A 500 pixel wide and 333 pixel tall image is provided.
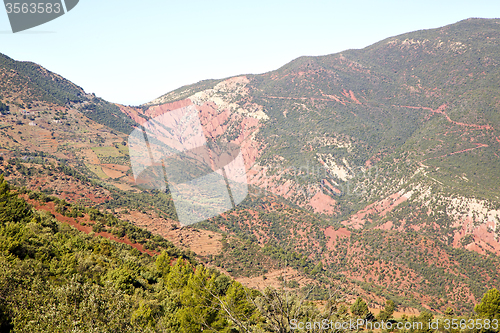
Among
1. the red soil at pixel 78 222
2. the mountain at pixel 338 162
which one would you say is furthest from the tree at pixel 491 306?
the red soil at pixel 78 222

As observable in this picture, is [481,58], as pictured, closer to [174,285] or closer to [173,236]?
[173,236]

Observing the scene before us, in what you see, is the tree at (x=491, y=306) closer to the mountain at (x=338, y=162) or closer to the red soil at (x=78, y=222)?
the mountain at (x=338, y=162)

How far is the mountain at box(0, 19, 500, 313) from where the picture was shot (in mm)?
54156

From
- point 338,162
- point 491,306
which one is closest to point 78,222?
point 491,306

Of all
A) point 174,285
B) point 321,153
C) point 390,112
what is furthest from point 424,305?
point 390,112

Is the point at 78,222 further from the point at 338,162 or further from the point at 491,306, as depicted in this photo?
the point at 338,162

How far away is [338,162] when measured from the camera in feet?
347

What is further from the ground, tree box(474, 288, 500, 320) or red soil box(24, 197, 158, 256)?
red soil box(24, 197, 158, 256)

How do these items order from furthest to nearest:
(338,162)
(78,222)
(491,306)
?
(338,162)
(78,222)
(491,306)

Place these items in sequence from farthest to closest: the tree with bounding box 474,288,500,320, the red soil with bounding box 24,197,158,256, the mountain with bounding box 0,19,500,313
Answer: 1. the mountain with bounding box 0,19,500,313
2. the red soil with bounding box 24,197,158,256
3. the tree with bounding box 474,288,500,320

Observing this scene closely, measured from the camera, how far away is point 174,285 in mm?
26312

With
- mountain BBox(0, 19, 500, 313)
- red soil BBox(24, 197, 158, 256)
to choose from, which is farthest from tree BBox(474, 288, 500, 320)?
red soil BBox(24, 197, 158, 256)

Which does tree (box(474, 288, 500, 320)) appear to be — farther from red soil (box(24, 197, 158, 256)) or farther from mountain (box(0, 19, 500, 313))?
red soil (box(24, 197, 158, 256))

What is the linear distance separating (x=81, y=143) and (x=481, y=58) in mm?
150181
